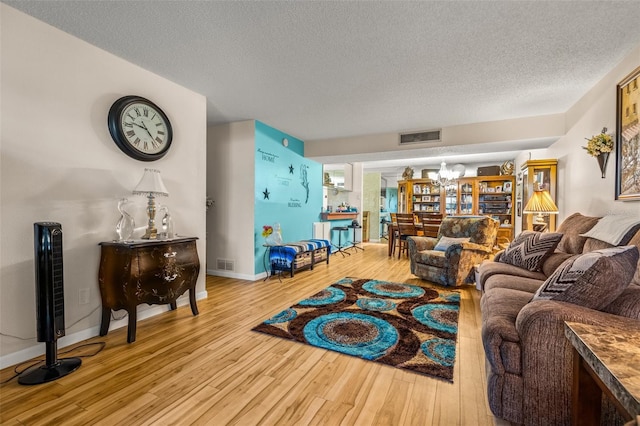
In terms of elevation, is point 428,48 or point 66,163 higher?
point 428,48

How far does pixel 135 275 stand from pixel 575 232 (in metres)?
3.92

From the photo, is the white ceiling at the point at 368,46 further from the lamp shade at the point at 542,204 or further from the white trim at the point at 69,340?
the white trim at the point at 69,340

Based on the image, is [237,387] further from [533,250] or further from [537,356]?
[533,250]

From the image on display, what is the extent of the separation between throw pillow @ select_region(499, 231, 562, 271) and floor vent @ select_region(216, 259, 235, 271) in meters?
3.60

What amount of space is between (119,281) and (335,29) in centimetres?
255

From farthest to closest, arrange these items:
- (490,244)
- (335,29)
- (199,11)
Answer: (490,244) < (335,29) < (199,11)

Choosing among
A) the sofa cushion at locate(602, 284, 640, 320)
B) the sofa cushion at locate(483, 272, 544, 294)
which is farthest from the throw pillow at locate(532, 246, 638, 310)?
the sofa cushion at locate(483, 272, 544, 294)

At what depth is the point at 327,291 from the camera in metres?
3.51

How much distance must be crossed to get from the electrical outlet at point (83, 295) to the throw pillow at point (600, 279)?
322 cm

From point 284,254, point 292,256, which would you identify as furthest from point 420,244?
point 284,254

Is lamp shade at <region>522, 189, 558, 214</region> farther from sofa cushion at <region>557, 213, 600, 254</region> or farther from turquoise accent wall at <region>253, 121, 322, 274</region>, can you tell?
turquoise accent wall at <region>253, 121, 322, 274</region>

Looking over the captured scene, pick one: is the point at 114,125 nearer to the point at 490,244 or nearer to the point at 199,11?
the point at 199,11

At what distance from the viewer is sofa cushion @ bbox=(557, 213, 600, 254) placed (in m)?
2.50

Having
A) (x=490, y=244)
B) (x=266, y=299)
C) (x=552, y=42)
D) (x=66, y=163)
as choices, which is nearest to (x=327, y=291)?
(x=266, y=299)
